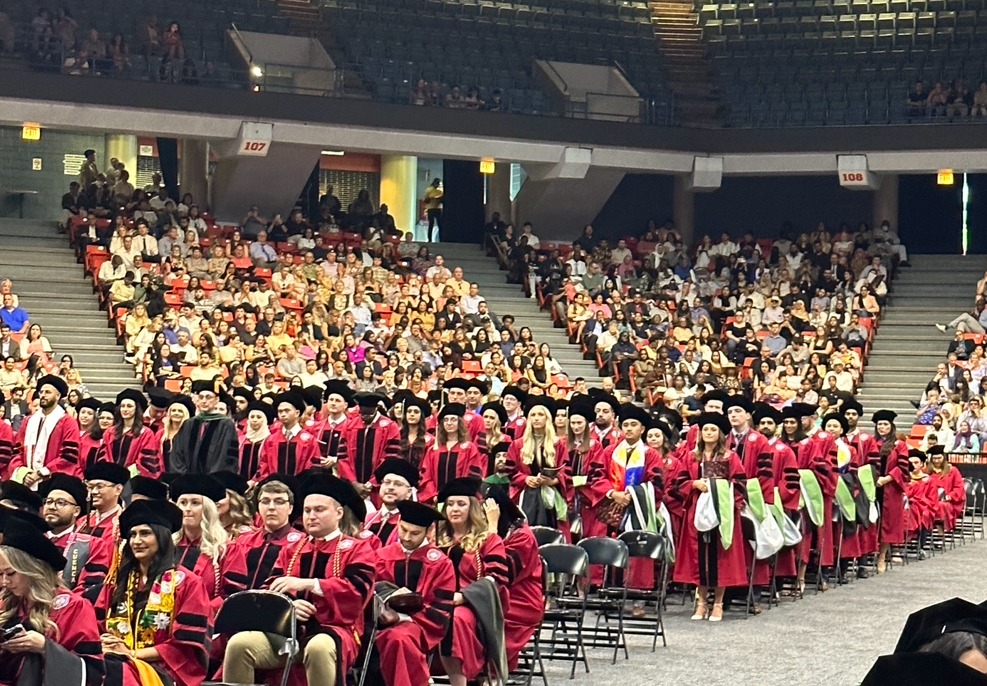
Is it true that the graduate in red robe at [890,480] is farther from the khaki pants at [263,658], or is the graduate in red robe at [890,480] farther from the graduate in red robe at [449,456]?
the khaki pants at [263,658]

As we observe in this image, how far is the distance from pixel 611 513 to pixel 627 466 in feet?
1.46

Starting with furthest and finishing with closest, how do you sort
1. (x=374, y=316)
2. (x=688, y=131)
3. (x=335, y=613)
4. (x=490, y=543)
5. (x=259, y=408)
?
(x=688, y=131) → (x=374, y=316) → (x=259, y=408) → (x=490, y=543) → (x=335, y=613)

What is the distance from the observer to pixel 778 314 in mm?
30141

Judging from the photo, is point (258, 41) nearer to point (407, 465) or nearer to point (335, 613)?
point (407, 465)

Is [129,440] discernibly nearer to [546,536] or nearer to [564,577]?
[546,536]

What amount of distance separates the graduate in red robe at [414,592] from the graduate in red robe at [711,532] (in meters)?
5.12

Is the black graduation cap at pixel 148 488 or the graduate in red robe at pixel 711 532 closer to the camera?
the black graduation cap at pixel 148 488

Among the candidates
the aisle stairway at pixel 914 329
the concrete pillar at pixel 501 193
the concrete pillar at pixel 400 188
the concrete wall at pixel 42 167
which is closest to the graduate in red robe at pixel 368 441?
the aisle stairway at pixel 914 329

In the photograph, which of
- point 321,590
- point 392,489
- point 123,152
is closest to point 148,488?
point 392,489

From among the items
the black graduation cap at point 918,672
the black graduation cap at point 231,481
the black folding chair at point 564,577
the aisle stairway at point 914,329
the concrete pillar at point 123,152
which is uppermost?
the concrete pillar at point 123,152

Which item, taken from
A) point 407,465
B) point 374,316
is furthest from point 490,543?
point 374,316

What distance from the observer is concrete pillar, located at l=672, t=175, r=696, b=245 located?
35.1 metres

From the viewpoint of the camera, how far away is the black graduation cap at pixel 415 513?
938 cm

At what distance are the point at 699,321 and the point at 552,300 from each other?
255 cm
